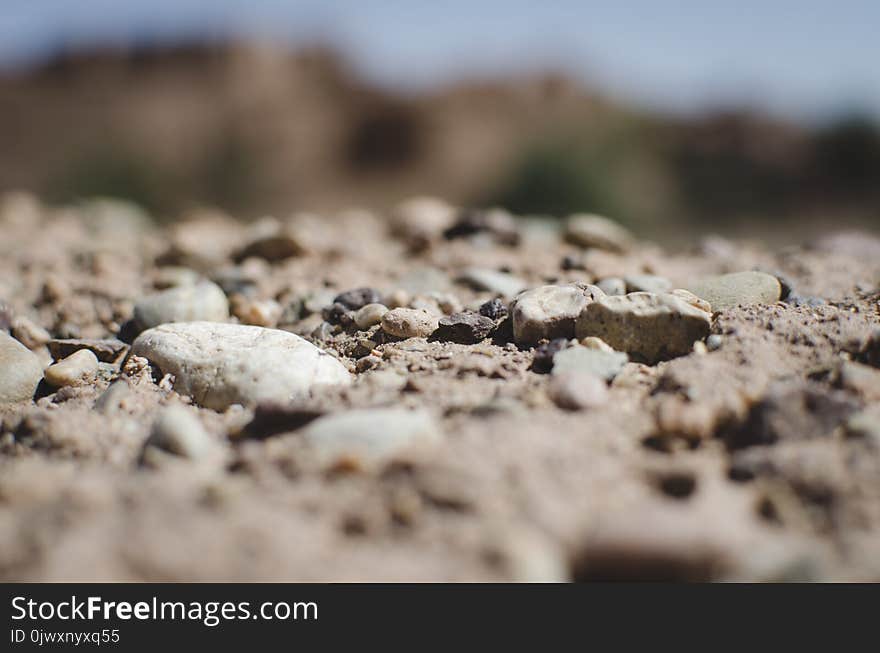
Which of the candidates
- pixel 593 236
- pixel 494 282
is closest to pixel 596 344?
pixel 494 282

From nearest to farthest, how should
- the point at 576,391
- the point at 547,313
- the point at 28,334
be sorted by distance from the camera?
the point at 576,391, the point at 547,313, the point at 28,334

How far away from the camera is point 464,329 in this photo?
1.99m

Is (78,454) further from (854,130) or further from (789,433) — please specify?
(854,130)

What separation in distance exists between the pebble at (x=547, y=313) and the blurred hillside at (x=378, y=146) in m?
11.5

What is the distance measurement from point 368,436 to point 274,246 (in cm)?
201

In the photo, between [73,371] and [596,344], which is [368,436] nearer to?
[596,344]

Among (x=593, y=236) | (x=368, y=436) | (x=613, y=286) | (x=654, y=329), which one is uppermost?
(x=593, y=236)

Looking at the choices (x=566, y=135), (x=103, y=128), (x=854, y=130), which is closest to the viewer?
(x=566, y=135)

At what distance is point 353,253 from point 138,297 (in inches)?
38.1

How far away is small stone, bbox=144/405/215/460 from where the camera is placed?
1.37m

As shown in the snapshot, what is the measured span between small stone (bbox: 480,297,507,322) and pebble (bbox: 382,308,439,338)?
19 centimetres

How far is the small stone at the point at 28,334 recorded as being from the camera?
233cm

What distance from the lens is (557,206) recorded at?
1377cm

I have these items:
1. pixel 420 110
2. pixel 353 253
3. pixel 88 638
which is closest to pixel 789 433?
pixel 88 638
